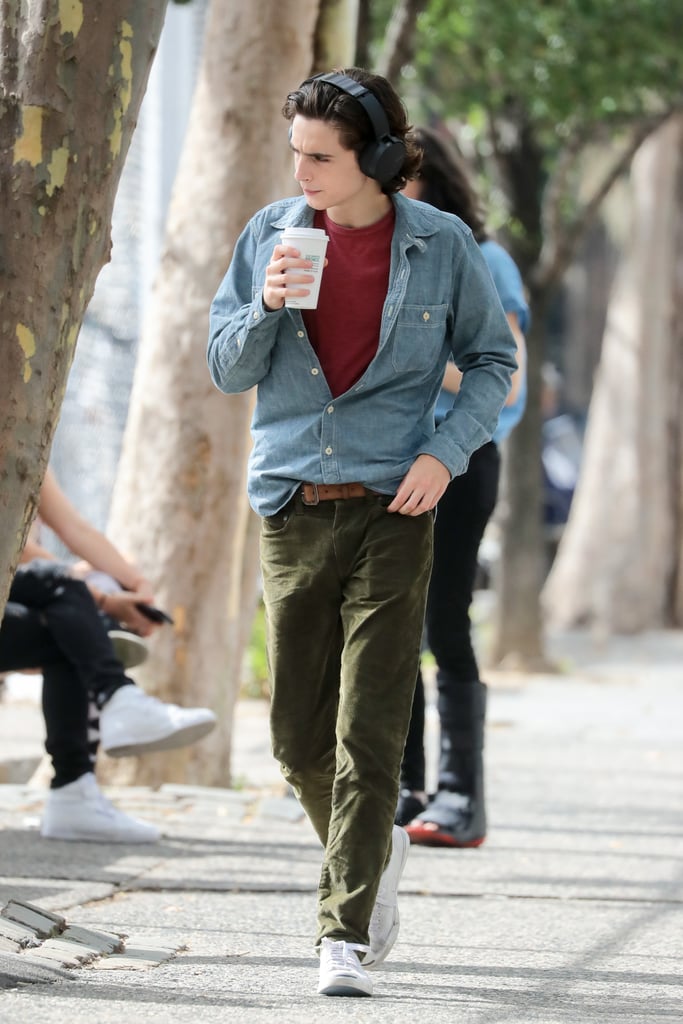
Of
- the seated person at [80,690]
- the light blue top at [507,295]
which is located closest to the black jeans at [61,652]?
the seated person at [80,690]

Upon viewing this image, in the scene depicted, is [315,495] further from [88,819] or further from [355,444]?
[88,819]

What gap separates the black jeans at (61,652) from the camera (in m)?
5.31

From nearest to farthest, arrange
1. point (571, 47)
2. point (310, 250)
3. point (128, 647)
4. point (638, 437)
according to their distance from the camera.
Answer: point (310, 250), point (128, 647), point (571, 47), point (638, 437)

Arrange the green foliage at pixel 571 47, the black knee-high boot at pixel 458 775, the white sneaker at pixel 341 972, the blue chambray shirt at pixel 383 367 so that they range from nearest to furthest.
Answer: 1. the white sneaker at pixel 341 972
2. the blue chambray shirt at pixel 383 367
3. the black knee-high boot at pixel 458 775
4. the green foliage at pixel 571 47

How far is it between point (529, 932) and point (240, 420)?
280 cm

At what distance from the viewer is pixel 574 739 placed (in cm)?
967

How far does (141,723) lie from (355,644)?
1774mm

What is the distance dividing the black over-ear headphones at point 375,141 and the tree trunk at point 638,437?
14.3 m

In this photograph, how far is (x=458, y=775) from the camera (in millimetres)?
5422

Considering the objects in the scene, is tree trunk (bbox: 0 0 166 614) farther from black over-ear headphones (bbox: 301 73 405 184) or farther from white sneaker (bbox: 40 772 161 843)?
white sneaker (bbox: 40 772 161 843)

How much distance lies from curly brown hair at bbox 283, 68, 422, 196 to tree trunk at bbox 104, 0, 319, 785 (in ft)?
9.79

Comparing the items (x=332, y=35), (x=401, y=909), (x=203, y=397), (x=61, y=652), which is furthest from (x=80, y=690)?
(x=332, y=35)

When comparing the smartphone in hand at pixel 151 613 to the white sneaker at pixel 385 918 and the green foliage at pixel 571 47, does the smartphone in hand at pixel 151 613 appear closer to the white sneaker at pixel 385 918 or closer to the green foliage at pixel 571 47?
the white sneaker at pixel 385 918

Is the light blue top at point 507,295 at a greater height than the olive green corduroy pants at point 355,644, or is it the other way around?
the light blue top at point 507,295
